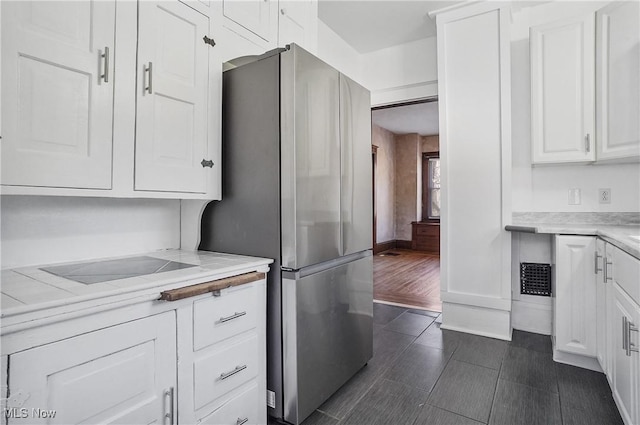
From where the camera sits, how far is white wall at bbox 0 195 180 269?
1358 mm

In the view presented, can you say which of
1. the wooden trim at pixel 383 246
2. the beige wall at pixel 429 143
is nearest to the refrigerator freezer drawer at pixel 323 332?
the wooden trim at pixel 383 246

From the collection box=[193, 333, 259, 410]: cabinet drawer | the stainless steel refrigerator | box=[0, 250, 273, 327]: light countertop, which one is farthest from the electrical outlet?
box=[193, 333, 259, 410]: cabinet drawer

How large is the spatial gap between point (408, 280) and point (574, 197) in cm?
243

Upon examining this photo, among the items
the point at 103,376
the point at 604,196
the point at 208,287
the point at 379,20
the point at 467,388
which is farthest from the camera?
the point at 379,20

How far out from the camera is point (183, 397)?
1223 mm

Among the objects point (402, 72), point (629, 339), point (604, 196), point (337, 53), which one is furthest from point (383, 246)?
point (629, 339)

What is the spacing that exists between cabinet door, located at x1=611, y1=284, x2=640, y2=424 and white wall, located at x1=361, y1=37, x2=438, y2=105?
253 centimetres

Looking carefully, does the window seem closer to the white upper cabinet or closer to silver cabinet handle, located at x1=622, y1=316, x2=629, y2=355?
the white upper cabinet

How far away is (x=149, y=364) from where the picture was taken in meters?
1.12

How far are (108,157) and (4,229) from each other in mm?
492

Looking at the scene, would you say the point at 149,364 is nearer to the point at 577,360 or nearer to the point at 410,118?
the point at 577,360

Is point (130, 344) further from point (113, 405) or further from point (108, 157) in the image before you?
point (108, 157)

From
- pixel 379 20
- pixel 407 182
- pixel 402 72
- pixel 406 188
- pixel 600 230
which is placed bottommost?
pixel 600 230

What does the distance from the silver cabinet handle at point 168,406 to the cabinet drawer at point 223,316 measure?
0.16 m
